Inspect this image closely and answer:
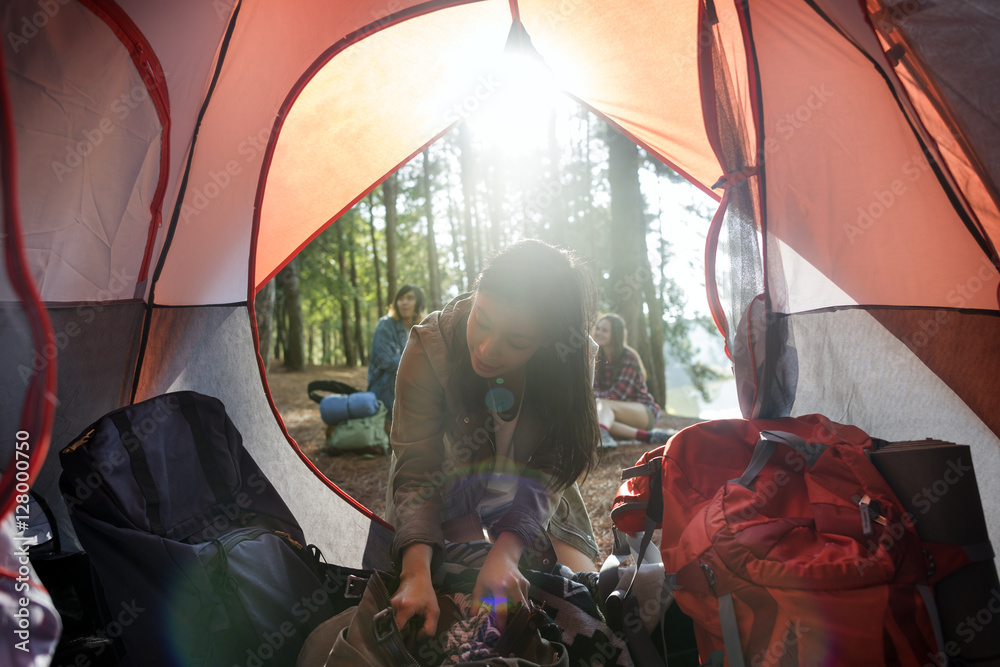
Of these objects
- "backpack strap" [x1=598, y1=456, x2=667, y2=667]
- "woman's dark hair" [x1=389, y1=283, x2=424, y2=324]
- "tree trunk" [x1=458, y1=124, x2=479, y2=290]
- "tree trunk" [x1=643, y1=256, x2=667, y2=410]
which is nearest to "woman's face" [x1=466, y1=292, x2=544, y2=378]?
"backpack strap" [x1=598, y1=456, x2=667, y2=667]

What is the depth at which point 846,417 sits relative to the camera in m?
1.99

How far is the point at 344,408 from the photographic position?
5000 mm

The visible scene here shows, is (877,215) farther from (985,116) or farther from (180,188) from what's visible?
(180,188)

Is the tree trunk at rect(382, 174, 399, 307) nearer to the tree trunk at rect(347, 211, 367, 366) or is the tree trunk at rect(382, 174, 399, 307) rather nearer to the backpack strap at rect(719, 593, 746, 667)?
the tree trunk at rect(347, 211, 367, 366)

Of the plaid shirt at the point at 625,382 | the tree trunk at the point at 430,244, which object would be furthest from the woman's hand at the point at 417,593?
the tree trunk at the point at 430,244

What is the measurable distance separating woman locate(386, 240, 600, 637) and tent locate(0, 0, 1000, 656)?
56cm

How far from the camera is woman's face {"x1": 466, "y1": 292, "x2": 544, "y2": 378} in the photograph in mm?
1647

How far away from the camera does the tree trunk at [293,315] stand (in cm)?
1048

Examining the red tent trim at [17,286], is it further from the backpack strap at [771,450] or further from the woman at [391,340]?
the woman at [391,340]

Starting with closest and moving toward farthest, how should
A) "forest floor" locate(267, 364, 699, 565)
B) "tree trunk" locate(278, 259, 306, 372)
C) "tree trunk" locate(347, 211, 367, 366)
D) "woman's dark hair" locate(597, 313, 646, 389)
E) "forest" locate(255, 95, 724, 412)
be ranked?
"forest floor" locate(267, 364, 699, 565)
"woman's dark hair" locate(597, 313, 646, 389)
"forest" locate(255, 95, 724, 412)
"tree trunk" locate(278, 259, 306, 372)
"tree trunk" locate(347, 211, 367, 366)

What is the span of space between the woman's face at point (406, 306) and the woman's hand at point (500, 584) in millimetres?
4118

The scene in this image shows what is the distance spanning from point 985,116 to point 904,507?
0.90m

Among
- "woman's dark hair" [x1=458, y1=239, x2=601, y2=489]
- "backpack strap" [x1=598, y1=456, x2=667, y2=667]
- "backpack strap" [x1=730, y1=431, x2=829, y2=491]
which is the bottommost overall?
"backpack strap" [x1=598, y1=456, x2=667, y2=667]

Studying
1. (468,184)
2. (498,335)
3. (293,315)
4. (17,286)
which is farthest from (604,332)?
(468,184)
